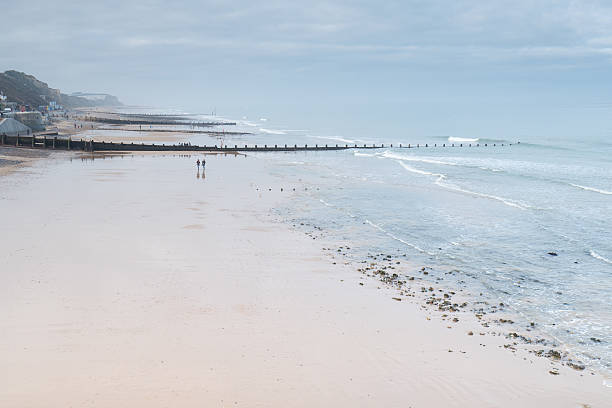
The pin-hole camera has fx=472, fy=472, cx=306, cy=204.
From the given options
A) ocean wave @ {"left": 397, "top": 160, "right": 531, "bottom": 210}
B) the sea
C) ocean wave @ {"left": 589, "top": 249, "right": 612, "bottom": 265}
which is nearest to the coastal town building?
the sea

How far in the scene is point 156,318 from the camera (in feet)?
45.9

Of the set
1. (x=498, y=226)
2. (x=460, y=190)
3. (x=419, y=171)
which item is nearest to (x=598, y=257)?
(x=498, y=226)

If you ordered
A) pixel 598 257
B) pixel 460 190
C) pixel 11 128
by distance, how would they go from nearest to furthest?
pixel 598 257 < pixel 460 190 < pixel 11 128

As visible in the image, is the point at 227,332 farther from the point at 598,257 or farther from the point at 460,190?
the point at 460,190

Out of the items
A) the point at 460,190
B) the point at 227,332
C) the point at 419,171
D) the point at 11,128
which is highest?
the point at 11,128

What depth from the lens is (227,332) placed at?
528 inches

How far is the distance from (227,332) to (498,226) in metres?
20.8

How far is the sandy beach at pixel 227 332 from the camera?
10625 millimetres

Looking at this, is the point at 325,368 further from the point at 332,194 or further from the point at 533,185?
the point at 533,185

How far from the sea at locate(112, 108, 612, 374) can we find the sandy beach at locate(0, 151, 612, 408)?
2502 mm

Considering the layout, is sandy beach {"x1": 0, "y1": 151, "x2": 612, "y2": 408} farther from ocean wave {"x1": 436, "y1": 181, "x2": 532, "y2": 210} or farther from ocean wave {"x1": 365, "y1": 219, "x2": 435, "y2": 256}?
ocean wave {"x1": 436, "y1": 181, "x2": 532, "y2": 210}

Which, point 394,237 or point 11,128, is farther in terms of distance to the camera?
point 11,128

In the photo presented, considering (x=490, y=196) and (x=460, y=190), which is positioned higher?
(x=460, y=190)

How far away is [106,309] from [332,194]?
25.5m
